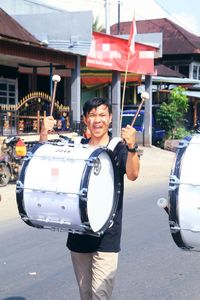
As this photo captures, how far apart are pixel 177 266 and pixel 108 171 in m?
2.54

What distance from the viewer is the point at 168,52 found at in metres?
35.1

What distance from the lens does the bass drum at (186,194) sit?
307cm

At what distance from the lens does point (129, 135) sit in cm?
327

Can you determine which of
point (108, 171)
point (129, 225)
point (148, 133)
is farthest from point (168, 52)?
point (108, 171)

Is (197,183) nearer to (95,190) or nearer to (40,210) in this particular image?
(95,190)

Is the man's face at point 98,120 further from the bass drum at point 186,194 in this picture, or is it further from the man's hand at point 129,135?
the bass drum at point 186,194

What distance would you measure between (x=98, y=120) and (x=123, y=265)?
2453mm

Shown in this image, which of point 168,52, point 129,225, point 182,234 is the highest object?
point 168,52

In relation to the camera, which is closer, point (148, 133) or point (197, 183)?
point (197, 183)

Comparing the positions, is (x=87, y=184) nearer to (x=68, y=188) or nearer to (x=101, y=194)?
(x=68, y=188)

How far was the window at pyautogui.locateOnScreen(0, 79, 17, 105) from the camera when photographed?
18.4 metres

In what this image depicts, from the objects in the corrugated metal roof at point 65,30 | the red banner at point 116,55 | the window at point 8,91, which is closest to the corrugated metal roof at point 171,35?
the red banner at point 116,55

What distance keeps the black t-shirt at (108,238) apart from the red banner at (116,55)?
12363 mm

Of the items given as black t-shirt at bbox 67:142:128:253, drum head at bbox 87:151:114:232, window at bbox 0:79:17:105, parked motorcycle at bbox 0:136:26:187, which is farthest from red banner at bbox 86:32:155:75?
drum head at bbox 87:151:114:232
